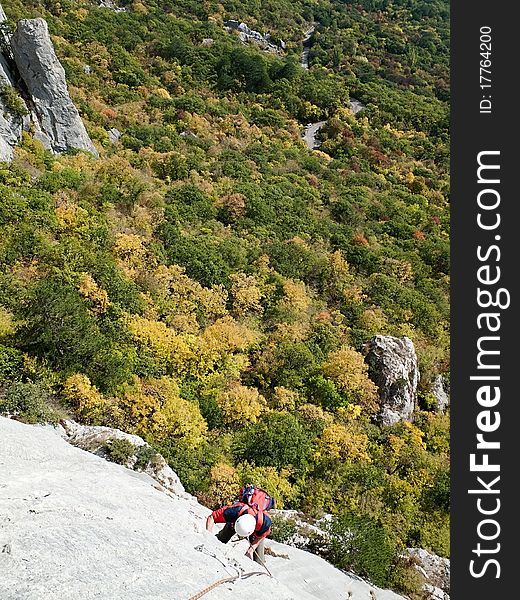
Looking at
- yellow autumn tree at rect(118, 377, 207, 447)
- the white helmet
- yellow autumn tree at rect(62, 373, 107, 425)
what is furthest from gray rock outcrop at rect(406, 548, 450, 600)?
yellow autumn tree at rect(62, 373, 107, 425)

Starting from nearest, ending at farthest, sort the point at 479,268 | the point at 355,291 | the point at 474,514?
the point at 474,514 → the point at 479,268 → the point at 355,291

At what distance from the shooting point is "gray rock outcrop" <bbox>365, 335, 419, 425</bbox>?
52.7 feet

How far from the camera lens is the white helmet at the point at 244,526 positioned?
16.7ft

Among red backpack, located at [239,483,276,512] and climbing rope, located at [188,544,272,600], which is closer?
climbing rope, located at [188,544,272,600]

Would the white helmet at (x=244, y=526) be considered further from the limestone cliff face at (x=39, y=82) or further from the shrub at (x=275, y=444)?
the limestone cliff face at (x=39, y=82)

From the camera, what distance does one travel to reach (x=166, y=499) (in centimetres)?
635

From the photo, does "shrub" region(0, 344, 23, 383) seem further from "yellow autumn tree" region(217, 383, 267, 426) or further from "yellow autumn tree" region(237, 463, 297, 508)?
"yellow autumn tree" region(237, 463, 297, 508)

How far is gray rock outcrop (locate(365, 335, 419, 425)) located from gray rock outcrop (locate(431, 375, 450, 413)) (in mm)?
907

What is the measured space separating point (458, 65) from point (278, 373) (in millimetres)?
9739

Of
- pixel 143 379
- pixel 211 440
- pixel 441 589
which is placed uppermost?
pixel 143 379

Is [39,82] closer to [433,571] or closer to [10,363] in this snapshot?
[10,363]

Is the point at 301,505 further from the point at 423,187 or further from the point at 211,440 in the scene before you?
the point at 423,187

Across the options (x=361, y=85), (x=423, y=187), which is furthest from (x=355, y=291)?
(x=361, y=85)

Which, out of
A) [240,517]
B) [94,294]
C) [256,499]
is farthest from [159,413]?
[240,517]
